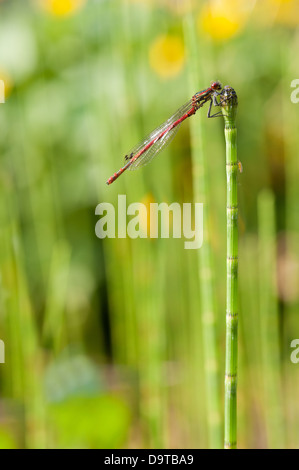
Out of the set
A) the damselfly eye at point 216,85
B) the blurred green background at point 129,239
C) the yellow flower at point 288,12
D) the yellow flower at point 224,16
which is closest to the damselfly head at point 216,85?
the damselfly eye at point 216,85

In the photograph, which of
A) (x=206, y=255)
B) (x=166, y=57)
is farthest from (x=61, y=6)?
(x=206, y=255)

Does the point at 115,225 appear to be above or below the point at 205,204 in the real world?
above

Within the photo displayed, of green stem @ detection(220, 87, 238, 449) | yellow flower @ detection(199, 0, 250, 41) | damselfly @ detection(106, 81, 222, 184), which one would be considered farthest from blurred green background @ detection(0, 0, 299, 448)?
green stem @ detection(220, 87, 238, 449)

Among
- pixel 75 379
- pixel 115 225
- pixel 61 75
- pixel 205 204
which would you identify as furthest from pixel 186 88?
pixel 205 204

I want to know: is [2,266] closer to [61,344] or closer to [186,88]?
[61,344]

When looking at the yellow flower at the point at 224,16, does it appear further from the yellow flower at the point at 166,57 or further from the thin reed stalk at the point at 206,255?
the thin reed stalk at the point at 206,255

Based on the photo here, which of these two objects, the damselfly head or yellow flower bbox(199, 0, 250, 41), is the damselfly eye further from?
yellow flower bbox(199, 0, 250, 41)
